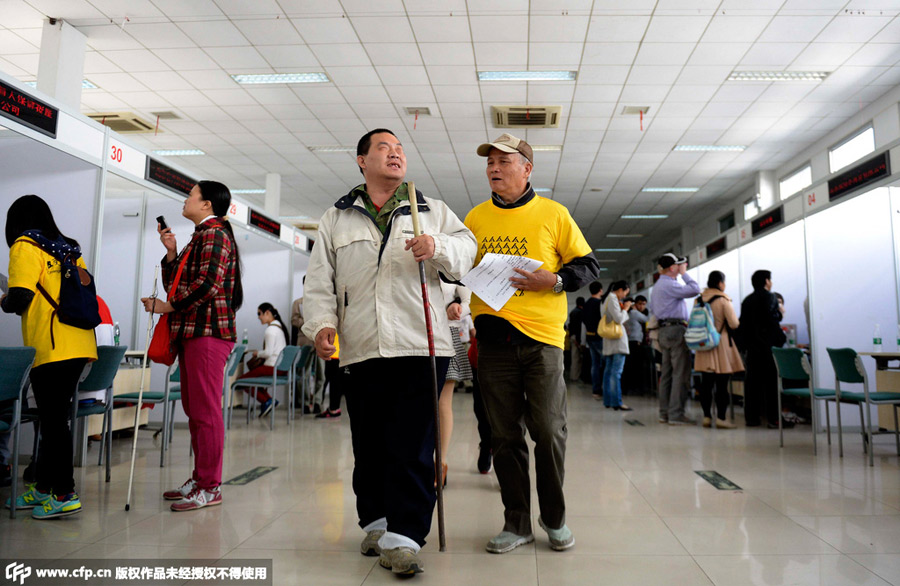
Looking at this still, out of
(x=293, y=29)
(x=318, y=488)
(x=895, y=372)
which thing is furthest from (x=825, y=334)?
(x=293, y=29)

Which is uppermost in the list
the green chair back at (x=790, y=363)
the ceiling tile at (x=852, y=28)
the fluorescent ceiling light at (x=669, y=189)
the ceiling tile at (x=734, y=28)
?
the fluorescent ceiling light at (x=669, y=189)

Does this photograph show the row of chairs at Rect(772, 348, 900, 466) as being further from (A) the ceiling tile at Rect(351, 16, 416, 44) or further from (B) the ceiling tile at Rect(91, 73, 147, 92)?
(B) the ceiling tile at Rect(91, 73, 147, 92)

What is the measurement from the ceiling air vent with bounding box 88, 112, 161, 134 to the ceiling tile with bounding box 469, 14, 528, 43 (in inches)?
197

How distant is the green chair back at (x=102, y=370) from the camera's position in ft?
10.8

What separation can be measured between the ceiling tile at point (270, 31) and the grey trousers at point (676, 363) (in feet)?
15.3

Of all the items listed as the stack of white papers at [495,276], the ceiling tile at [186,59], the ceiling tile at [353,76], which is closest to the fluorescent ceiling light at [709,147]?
the ceiling tile at [353,76]

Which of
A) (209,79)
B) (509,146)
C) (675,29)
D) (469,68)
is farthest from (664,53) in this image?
(209,79)

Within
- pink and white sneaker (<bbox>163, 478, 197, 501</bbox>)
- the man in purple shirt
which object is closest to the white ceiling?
the man in purple shirt

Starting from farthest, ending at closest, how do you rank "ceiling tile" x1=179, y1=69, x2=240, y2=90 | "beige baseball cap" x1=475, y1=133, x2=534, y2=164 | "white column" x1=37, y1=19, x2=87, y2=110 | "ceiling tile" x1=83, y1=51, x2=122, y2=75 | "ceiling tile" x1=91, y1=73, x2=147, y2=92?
"ceiling tile" x1=91, y1=73, x2=147, y2=92 < "ceiling tile" x1=179, y1=69, x2=240, y2=90 < "ceiling tile" x1=83, y1=51, x2=122, y2=75 < "white column" x1=37, y1=19, x2=87, y2=110 < "beige baseball cap" x1=475, y1=133, x2=534, y2=164

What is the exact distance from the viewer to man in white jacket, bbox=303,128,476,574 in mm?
1865

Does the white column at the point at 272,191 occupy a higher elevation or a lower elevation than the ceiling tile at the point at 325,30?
lower

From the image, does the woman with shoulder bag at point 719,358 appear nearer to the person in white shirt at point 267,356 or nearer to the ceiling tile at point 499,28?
the ceiling tile at point 499,28

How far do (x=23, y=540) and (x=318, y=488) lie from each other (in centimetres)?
128

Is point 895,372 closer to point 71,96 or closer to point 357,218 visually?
point 357,218
